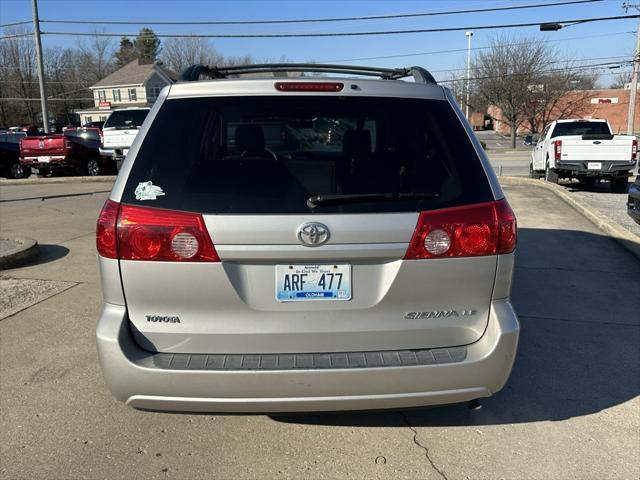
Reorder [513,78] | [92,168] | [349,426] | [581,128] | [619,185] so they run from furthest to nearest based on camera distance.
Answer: [513,78] < [92,168] < [581,128] < [619,185] < [349,426]

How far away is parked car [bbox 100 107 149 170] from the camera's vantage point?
1702 cm

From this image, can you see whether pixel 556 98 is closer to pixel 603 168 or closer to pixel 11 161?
pixel 603 168

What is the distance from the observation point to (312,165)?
261 centimetres

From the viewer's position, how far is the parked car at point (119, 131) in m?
17.0

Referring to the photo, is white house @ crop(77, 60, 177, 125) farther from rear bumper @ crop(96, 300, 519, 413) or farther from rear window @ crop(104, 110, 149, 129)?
rear bumper @ crop(96, 300, 519, 413)

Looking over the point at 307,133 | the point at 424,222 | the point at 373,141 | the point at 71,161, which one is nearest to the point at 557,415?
the point at 424,222

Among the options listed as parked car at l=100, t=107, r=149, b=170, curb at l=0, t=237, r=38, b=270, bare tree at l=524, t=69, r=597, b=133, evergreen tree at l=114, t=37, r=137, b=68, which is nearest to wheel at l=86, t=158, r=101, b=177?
parked car at l=100, t=107, r=149, b=170

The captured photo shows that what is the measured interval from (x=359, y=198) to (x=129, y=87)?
6843 centimetres

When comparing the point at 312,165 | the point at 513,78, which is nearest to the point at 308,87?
the point at 312,165

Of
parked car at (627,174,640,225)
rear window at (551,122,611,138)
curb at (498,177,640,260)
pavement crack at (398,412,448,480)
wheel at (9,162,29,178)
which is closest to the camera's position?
pavement crack at (398,412,448,480)

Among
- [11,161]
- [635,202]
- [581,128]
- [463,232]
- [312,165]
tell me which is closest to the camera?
[463,232]

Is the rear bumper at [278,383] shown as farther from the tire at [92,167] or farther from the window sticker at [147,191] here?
the tire at [92,167]

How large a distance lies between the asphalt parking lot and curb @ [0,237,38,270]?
1625 millimetres

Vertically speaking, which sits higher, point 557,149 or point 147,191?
point 147,191
